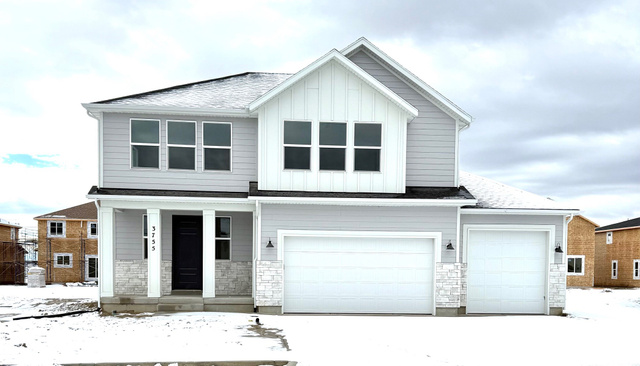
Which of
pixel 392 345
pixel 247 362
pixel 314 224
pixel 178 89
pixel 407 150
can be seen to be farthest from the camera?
pixel 178 89

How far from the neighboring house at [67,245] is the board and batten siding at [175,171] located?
26.0 metres

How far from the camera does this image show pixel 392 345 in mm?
7824

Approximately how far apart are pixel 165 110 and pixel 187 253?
474cm

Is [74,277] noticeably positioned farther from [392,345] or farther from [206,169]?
[392,345]

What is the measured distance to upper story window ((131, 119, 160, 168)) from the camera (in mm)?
11500

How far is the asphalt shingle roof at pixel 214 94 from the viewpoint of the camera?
11.7m

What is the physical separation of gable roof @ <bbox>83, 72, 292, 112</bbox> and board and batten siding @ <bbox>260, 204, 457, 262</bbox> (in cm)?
337

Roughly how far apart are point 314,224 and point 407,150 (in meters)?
3.70

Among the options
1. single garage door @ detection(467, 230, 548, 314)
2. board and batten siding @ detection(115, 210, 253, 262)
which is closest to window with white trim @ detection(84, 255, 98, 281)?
board and batten siding @ detection(115, 210, 253, 262)

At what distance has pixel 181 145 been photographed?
457 inches

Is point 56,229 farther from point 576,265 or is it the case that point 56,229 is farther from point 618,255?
point 618,255

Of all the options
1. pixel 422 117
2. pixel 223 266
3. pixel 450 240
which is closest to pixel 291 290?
pixel 223 266

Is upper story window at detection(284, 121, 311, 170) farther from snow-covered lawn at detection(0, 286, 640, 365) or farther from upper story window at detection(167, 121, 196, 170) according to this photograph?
snow-covered lawn at detection(0, 286, 640, 365)

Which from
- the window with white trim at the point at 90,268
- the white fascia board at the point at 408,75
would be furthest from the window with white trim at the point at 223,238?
the window with white trim at the point at 90,268
